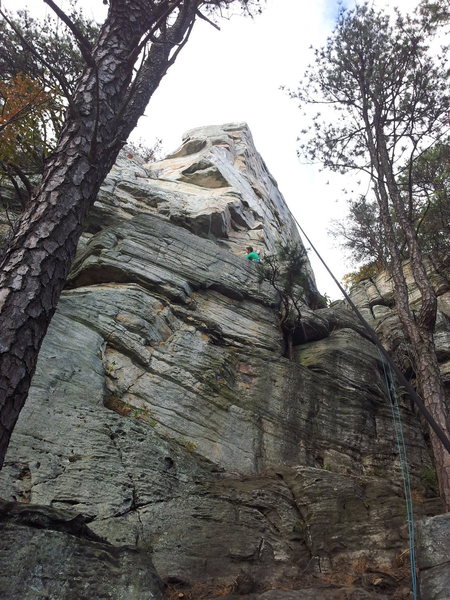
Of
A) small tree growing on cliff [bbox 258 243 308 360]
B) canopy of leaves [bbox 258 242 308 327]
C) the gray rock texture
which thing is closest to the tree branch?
the gray rock texture

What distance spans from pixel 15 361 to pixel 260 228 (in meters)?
15.8

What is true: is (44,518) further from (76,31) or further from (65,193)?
(76,31)

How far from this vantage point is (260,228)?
18.9m

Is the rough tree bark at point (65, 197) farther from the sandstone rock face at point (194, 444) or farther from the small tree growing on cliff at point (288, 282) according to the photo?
the small tree growing on cliff at point (288, 282)

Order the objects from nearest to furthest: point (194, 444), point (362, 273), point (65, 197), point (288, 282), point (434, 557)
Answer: point (65, 197) → point (434, 557) → point (194, 444) → point (288, 282) → point (362, 273)

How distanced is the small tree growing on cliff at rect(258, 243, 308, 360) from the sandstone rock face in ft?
0.97

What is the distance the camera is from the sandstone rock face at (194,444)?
17.5 ft

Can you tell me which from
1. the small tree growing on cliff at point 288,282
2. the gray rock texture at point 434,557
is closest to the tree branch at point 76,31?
the gray rock texture at point 434,557

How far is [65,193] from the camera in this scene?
471 centimetres

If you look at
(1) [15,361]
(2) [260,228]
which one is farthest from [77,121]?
(2) [260,228]

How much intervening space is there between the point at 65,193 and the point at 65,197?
5 cm

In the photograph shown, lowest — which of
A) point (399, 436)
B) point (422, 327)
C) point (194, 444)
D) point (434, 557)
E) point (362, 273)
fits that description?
point (434, 557)

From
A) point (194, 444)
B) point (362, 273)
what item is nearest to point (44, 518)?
point (194, 444)

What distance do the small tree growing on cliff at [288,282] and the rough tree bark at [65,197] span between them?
714 centimetres
